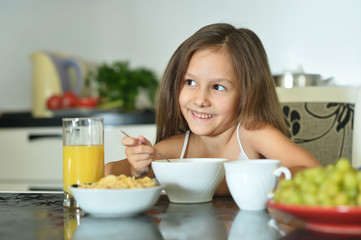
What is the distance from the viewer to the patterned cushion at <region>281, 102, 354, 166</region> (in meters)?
1.94

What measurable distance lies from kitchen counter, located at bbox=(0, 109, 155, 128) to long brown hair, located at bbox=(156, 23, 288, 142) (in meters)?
1.12

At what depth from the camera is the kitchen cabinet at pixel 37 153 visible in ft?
8.90

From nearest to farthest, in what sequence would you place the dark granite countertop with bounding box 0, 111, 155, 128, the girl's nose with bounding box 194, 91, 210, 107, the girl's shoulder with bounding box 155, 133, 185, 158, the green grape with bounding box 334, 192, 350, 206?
the green grape with bounding box 334, 192, 350, 206 < the girl's nose with bounding box 194, 91, 210, 107 < the girl's shoulder with bounding box 155, 133, 185, 158 < the dark granite countertop with bounding box 0, 111, 155, 128

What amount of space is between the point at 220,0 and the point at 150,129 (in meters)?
0.93

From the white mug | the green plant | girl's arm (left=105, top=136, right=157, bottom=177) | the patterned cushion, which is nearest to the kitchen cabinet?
the green plant

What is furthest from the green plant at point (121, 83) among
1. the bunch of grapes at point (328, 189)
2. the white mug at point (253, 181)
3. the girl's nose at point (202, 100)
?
the bunch of grapes at point (328, 189)

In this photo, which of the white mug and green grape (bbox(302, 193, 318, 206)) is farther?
the white mug

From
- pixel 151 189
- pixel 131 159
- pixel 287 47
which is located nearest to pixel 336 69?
pixel 287 47

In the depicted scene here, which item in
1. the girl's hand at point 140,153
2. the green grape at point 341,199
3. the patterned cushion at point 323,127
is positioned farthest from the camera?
the patterned cushion at point 323,127

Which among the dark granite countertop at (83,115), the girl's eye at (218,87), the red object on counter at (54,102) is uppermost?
the girl's eye at (218,87)

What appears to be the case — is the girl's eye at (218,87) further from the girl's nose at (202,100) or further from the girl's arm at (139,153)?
the girl's arm at (139,153)

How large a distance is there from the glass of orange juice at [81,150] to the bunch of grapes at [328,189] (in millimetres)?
478

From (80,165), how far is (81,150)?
0.03 metres

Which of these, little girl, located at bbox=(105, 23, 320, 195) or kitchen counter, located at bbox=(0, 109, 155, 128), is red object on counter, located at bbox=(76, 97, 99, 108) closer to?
kitchen counter, located at bbox=(0, 109, 155, 128)
